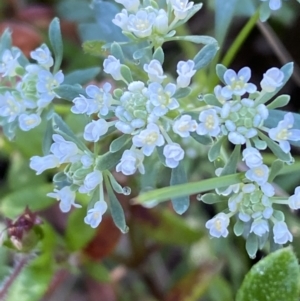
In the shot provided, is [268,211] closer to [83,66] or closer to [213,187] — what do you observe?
[213,187]

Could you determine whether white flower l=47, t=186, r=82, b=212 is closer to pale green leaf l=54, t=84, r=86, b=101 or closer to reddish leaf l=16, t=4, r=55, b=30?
pale green leaf l=54, t=84, r=86, b=101

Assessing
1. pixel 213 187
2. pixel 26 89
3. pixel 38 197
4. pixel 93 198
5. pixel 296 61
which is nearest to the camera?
pixel 213 187

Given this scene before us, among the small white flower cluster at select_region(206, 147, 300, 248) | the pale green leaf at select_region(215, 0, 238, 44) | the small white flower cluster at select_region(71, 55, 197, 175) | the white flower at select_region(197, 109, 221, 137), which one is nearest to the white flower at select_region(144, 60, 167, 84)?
the small white flower cluster at select_region(71, 55, 197, 175)

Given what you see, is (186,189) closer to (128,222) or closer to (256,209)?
(256,209)

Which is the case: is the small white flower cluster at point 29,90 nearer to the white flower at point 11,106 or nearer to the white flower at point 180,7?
the white flower at point 11,106

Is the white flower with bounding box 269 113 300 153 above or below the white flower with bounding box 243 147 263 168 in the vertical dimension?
above

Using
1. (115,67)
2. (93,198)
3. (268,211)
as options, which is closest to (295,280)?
(268,211)
